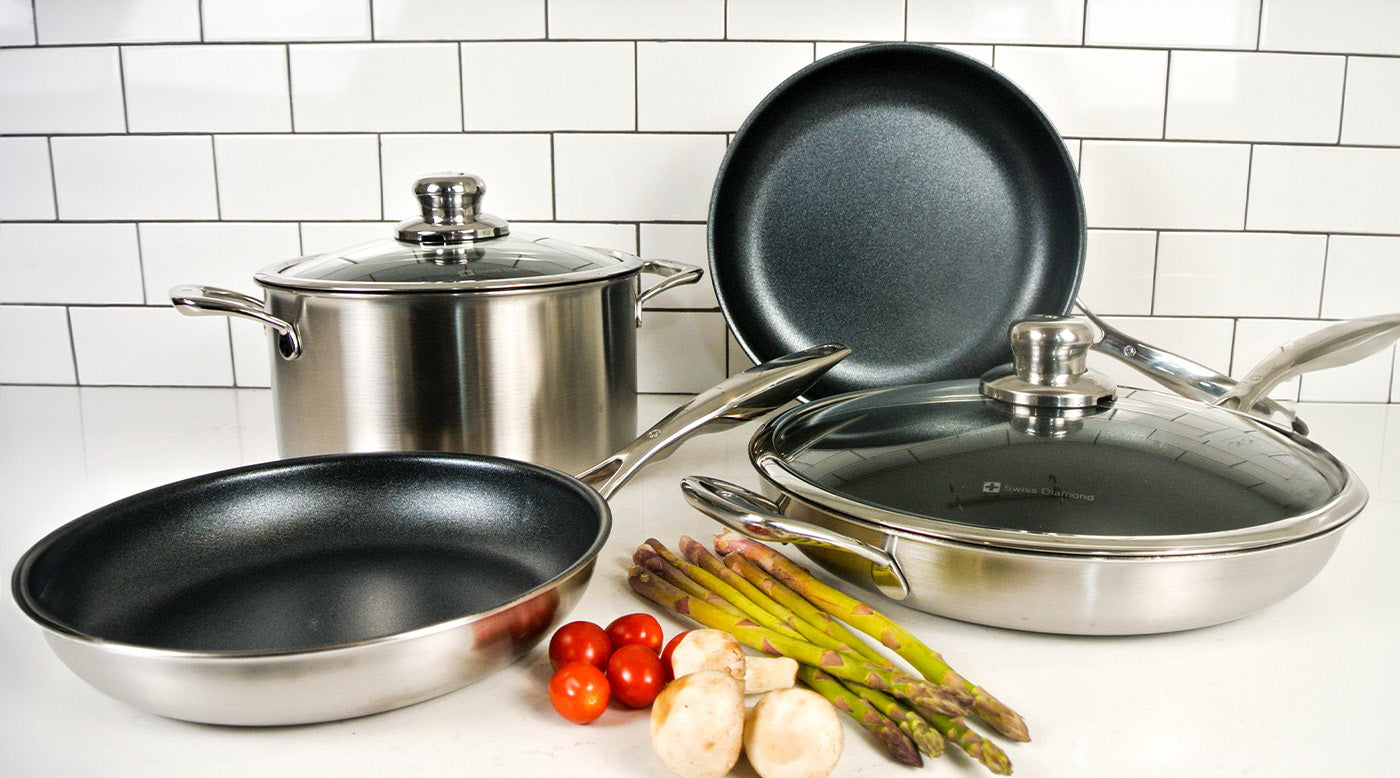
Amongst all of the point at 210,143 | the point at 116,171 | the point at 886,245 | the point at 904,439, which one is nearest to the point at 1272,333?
the point at 886,245

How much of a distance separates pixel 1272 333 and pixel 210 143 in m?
1.35

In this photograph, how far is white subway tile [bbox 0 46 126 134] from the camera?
4.06ft

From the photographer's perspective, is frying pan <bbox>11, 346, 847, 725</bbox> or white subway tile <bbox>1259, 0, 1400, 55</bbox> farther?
white subway tile <bbox>1259, 0, 1400, 55</bbox>

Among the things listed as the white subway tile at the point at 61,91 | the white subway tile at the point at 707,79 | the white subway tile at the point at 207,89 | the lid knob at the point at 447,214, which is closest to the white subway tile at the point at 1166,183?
the white subway tile at the point at 707,79

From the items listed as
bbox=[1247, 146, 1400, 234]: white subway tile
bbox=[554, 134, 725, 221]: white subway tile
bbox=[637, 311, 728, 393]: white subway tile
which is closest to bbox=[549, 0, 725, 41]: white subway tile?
bbox=[554, 134, 725, 221]: white subway tile

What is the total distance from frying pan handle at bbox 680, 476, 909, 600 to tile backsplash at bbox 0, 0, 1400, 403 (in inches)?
25.1

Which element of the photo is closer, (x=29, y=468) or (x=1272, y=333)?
(x=29, y=468)

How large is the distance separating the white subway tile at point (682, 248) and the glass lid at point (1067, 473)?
0.50 metres

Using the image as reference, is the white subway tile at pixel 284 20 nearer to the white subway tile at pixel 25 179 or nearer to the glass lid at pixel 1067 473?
the white subway tile at pixel 25 179

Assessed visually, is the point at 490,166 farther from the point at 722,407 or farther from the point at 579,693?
the point at 579,693

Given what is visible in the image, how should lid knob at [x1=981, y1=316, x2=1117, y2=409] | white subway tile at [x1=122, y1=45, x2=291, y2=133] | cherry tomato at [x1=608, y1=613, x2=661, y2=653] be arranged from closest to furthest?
cherry tomato at [x1=608, y1=613, x2=661, y2=653]
lid knob at [x1=981, y1=316, x2=1117, y2=409]
white subway tile at [x1=122, y1=45, x2=291, y2=133]

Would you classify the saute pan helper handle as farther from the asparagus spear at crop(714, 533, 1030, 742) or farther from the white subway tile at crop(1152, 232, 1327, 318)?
the white subway tile at crop(1152, 232, 1327, 318)

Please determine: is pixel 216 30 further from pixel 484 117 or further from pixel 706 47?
pixel 706 47

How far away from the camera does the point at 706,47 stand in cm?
119
